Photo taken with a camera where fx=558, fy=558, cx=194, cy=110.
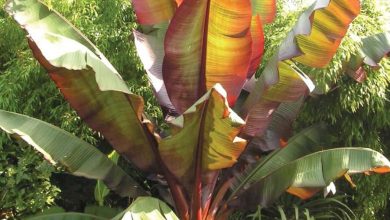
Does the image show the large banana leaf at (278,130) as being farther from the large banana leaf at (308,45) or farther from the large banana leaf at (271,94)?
the large banana leaf at (308,45)

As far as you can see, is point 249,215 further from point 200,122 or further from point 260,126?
point 200,122

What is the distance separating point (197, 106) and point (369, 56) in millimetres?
1669

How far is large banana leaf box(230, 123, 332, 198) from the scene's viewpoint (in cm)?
400

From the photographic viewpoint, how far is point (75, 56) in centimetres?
312

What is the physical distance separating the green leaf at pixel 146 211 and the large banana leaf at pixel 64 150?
1.94 feet

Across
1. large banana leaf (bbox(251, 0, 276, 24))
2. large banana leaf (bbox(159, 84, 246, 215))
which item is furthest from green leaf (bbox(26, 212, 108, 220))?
large banana leaf (bbox(251, 0, 276, 24))

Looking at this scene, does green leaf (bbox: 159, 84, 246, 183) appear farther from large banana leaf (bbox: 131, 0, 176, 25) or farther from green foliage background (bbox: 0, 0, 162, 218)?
green foliage background (bbox: 0, 0, 162, 218)

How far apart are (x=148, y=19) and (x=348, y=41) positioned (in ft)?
4.62

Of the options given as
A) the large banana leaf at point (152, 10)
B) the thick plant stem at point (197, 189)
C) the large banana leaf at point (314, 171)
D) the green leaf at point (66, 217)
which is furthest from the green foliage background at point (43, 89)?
the large banana leaf at point (314, 171)

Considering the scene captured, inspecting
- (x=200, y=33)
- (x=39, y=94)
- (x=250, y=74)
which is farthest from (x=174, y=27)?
(x=39, y=94)

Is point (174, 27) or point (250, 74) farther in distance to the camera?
point (250, 74)

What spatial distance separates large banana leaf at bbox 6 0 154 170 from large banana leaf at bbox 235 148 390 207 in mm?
812

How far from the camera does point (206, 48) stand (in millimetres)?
3344

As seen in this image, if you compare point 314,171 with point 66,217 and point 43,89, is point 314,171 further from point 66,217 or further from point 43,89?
point 43,89
